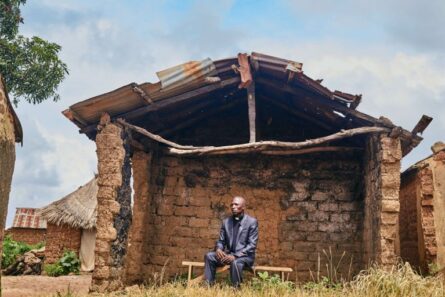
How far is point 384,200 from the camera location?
24.3ft

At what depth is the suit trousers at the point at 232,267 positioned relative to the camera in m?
6.43

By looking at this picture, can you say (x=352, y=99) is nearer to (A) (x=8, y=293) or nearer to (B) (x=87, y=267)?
(A) (x=8, y=293)

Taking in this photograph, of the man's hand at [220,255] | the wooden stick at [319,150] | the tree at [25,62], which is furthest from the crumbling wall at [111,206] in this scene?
the tree at [25,62]

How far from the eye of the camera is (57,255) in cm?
1614

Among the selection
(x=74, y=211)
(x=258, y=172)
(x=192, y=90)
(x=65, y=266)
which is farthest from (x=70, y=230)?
(x=192, y=90)

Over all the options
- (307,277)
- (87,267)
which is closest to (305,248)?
(307,277)

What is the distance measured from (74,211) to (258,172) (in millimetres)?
9164

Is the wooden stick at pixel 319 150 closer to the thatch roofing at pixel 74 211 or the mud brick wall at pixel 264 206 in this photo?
the mud brick wall at pixel 264 206

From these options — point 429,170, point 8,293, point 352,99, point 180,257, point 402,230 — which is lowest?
point 8,293

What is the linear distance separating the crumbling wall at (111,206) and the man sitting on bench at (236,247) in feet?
4.90

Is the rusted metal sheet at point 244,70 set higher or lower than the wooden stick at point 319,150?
higher

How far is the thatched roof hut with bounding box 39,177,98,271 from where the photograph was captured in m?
16.2

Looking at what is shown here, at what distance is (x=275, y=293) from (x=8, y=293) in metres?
4.98

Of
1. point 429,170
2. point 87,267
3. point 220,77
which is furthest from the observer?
point 87,267
